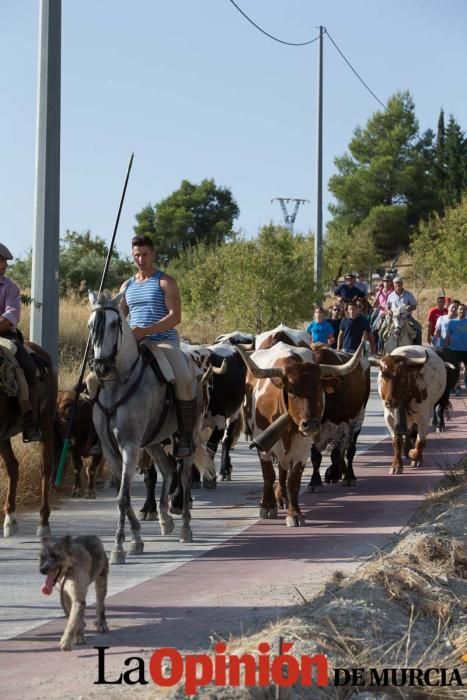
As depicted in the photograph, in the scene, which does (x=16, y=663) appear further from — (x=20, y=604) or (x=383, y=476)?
(x=383, y=476)

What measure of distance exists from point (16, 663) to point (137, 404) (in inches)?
162

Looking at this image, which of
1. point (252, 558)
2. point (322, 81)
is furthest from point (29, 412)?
point (322, 81)

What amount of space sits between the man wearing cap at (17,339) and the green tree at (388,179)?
6763cm

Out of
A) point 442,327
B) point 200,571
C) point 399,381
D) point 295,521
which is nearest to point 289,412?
point 295,521

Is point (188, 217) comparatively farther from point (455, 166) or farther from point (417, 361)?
point (417, 361)

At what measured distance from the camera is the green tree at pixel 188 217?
219ft

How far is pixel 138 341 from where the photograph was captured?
11.6 meters

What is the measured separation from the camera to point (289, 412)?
12.5 metres

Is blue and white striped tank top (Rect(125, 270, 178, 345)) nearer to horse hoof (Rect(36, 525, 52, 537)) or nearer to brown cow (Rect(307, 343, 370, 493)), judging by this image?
horse hoof (Rect(36, 525, 52, 537))

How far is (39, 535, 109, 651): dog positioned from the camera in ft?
24.3

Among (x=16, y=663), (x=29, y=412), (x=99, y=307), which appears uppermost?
(x=99, y=307)

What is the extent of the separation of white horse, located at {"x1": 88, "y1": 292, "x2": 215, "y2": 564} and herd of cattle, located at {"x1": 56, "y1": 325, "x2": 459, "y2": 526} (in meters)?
1.08

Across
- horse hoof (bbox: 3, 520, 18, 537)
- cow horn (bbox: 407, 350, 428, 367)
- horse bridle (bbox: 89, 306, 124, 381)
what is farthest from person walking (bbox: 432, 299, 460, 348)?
horse bridle (bbox: 89, 306, 124, 381)

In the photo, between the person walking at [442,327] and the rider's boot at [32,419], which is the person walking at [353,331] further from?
the rider's boot at [32,419]
